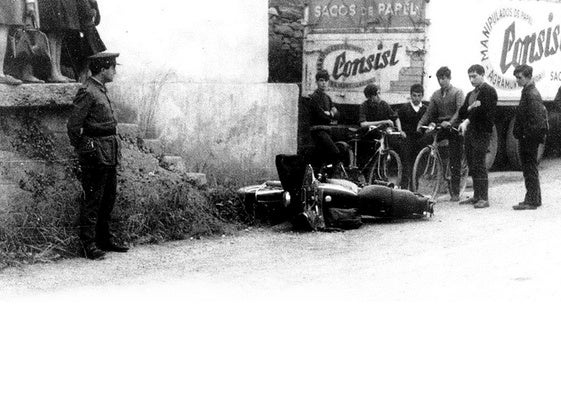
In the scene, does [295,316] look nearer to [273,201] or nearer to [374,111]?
[273,201]

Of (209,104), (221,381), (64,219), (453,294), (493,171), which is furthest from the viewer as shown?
(493,171)

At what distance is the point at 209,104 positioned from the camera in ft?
38.6

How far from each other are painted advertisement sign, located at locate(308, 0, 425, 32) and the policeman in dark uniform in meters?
6.00

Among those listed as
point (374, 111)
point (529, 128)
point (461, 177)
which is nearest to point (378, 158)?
point (374, 111)

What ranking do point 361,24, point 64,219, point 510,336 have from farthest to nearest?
point 361,24 → point 64,219 → point 510,336

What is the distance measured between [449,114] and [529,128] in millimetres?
1281

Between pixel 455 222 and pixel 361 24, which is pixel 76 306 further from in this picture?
pixel 361 24

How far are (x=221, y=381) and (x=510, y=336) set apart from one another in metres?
1.78

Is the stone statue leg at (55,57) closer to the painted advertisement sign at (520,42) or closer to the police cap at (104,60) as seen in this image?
the police cap at (104,60)

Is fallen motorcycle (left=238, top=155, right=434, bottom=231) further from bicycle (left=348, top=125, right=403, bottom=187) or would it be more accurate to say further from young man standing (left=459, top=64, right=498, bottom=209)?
young man standing (left=459, top=64, right=498, bottom=209)

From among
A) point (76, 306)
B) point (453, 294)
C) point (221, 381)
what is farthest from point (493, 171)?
point (221, 381)

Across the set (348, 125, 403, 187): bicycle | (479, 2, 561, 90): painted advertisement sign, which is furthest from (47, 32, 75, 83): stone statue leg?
(479, 2, 561, 90): painted advertisement sign

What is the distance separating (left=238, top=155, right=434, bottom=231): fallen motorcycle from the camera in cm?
1016

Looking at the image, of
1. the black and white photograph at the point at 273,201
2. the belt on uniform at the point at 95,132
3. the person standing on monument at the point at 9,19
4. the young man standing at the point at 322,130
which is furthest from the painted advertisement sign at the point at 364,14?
the belt on uniform at the point at 95,132
